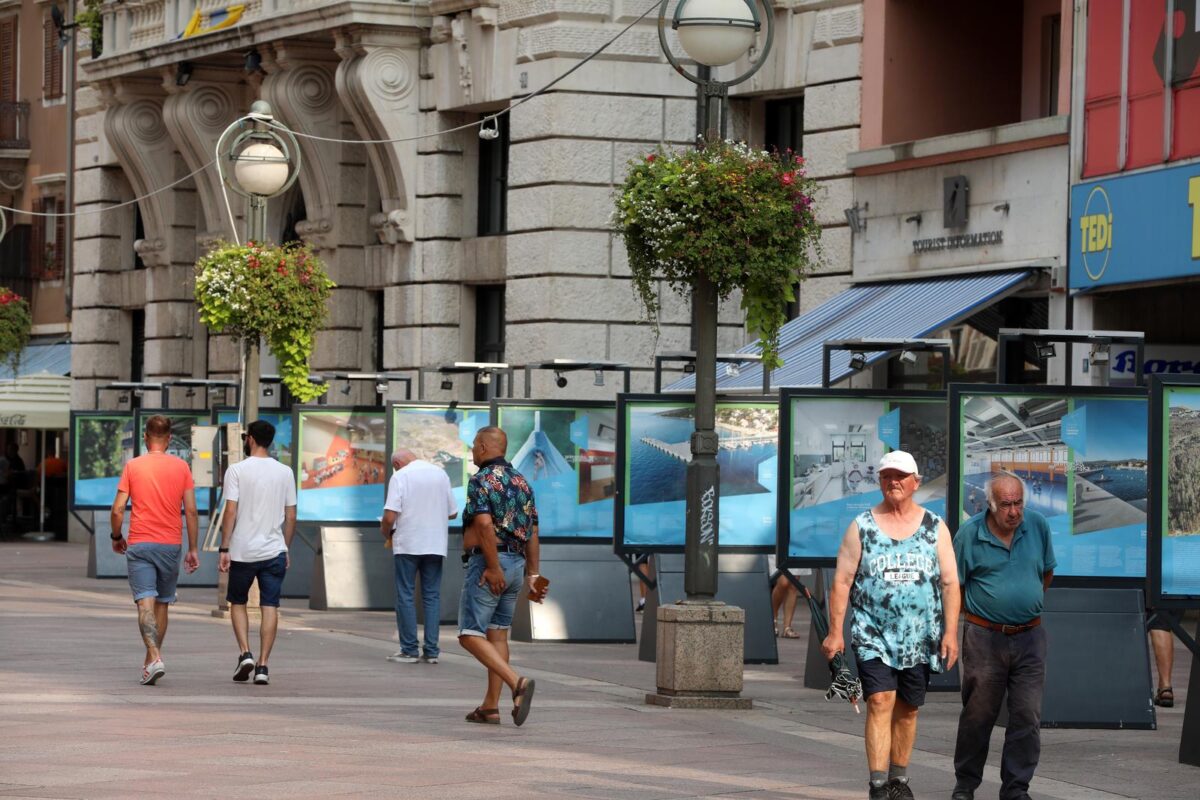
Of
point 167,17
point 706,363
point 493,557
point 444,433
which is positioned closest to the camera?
point 493,557

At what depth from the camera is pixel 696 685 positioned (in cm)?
1492

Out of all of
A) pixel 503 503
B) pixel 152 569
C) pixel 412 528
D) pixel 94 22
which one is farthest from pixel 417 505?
pixel 94 22

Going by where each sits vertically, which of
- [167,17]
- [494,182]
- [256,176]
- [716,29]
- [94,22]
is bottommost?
[256,176]

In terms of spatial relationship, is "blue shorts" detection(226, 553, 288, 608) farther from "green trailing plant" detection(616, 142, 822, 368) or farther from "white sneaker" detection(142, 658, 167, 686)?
"green trailing plant" detection(616, 142, 822, 368)

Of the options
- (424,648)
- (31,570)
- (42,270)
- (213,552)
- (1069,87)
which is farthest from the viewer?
(42,270)

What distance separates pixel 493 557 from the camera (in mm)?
13781

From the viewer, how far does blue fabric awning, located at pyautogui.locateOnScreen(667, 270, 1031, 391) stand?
22.6m

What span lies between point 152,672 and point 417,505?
9.99 feet

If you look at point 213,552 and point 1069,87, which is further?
point 213,552

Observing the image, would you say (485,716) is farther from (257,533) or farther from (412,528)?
(412,528)

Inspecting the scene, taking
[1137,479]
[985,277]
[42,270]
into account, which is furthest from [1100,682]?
[42,270]

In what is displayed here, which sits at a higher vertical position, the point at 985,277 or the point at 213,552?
the point at 985,277

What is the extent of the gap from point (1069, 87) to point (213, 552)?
36.8 ft

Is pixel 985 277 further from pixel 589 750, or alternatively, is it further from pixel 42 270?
pixel 42 270
